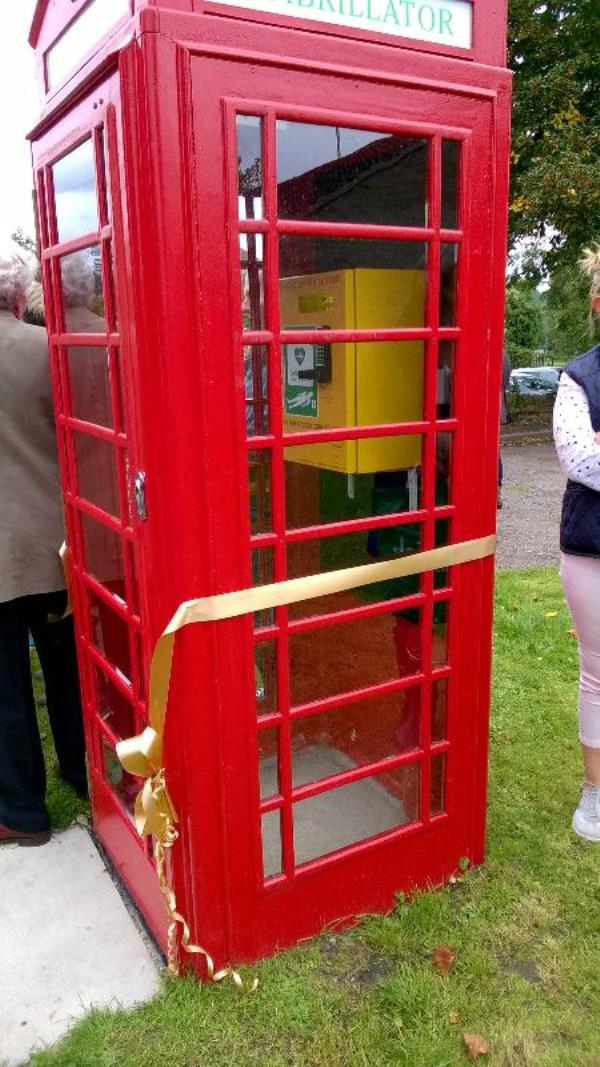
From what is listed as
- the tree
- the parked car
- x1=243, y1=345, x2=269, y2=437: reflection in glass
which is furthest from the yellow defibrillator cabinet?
the parked car

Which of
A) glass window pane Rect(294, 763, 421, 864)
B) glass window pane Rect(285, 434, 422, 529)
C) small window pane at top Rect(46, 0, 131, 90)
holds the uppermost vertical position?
small window pane at top Rect(46, 0, 131, 90)

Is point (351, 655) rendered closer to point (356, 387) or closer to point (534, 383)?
point (356, 387)

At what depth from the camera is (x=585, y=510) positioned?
280 cm

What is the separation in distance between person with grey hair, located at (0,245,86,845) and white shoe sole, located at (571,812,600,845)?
1973 millimetres

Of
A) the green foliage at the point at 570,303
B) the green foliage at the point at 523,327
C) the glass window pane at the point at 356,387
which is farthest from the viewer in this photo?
the green foliage at the point at 523,327

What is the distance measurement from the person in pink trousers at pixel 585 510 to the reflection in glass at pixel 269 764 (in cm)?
114

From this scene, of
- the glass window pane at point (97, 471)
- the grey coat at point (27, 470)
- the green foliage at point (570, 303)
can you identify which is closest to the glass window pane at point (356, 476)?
the glass window pane at point (97, 471)

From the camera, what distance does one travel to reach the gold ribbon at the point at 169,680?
7.13 ft

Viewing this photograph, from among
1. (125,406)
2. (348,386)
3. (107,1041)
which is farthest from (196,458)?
(107,1041)

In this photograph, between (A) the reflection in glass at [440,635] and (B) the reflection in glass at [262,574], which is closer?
(B) the reflection in glass at [262,574]

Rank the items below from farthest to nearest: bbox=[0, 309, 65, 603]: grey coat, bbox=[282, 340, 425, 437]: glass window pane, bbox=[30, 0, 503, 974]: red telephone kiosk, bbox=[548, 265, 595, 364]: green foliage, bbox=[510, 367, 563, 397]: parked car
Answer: bbox=[510, 367, 563, 397]: parked car, bbox=[548, 265, 595, 364]: green foliage, bbox=[0, 309, 65, 603]: grey coat, bbox=[282, 340, 425, 437]: glass window pane, bbox=[30, 0, 503, 974]: red telephone kiosk

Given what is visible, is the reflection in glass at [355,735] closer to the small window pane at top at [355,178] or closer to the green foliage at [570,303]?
the small window pane at top at [355,178]

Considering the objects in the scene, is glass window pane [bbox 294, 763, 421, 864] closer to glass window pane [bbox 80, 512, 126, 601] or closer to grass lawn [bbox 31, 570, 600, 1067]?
grass lawn [bbox 31, 570, 600, 1067]

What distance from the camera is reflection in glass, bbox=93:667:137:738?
2738 mm
